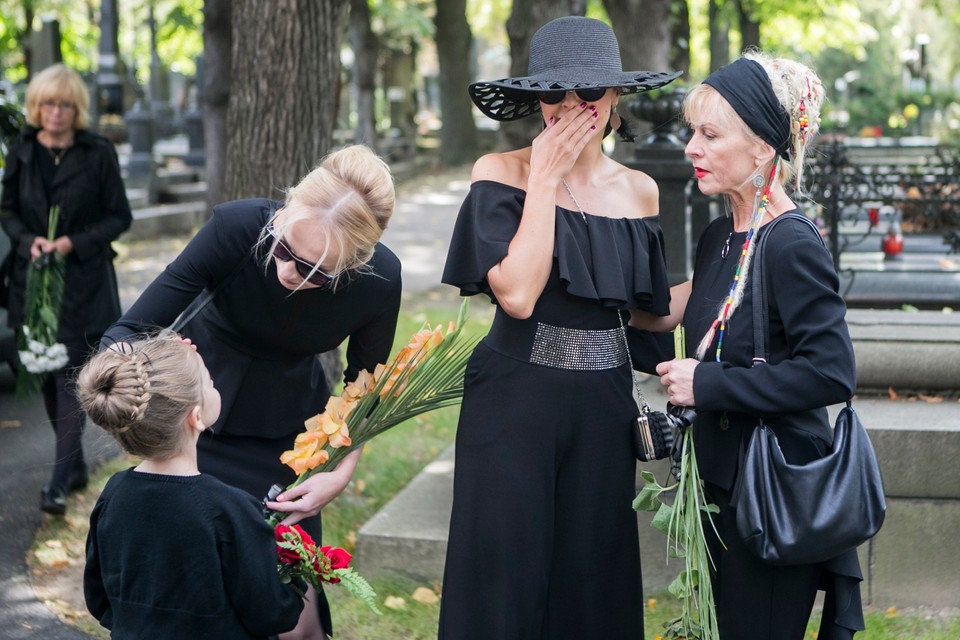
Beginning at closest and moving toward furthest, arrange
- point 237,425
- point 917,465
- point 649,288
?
point 649,288 < point 237,425 < point 917,465

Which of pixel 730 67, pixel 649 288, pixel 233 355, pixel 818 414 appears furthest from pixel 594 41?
pixel 233 355

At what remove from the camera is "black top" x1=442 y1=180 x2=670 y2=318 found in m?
2.80

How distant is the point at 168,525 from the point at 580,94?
54.6 inches

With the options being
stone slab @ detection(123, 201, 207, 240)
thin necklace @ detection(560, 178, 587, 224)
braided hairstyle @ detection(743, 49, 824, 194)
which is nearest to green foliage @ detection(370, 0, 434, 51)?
stone slab @ detection(123, 201, 207, 240)

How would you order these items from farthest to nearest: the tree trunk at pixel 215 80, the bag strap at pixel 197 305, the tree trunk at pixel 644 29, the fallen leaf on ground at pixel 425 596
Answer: the tree trunk at pixel 644 29
the tree trunk at pixel 215 80
the fallen leaf on ground at pixel 425 596
the bag strap at pixel 197 305

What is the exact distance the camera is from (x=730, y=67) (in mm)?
2697

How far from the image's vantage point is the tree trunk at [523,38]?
10.5 metres

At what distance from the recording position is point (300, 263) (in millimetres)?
2852

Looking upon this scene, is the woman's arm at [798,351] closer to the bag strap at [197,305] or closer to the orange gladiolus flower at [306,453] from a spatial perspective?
the orange gladiolus flower at [306,453]

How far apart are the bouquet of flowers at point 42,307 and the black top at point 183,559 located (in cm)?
341

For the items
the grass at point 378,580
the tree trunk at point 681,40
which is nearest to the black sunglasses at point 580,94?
the grass at point 378,580

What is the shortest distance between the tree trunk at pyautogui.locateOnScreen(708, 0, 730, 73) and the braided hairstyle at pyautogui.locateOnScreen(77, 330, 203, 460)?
21694mm

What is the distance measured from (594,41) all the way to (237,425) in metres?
1.37

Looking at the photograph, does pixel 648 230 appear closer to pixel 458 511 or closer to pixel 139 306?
pixel 458 511
